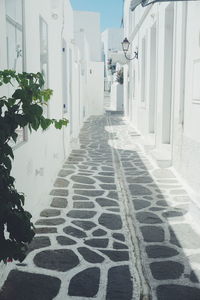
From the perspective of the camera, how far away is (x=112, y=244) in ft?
16.4

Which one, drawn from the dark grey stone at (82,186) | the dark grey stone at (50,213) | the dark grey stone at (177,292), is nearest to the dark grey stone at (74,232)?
the dark grey stone at (50,213)

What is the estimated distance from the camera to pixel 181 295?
147 inches

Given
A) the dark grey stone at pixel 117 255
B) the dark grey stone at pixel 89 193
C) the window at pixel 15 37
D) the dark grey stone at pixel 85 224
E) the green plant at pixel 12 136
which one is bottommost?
the dark grey stone at pixel 117 255

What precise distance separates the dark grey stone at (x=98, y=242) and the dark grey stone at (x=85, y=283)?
2.24 ft

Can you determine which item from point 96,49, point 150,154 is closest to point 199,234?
point 150,154

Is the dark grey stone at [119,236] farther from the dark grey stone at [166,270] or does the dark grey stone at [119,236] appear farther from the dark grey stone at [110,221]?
the dark grey stone at [166,270]

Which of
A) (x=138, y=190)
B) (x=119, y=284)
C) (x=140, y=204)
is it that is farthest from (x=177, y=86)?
(x=119, y=284)

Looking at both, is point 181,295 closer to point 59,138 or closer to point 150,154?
point 59,138

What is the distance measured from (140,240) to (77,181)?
11.0ft

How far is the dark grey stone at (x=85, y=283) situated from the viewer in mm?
3781

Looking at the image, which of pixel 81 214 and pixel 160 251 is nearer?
pixel 160 251

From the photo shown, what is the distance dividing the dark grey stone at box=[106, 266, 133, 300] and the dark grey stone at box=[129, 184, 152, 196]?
3.09 m

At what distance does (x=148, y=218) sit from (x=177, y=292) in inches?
87.0

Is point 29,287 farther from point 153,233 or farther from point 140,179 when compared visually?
point 140,179
